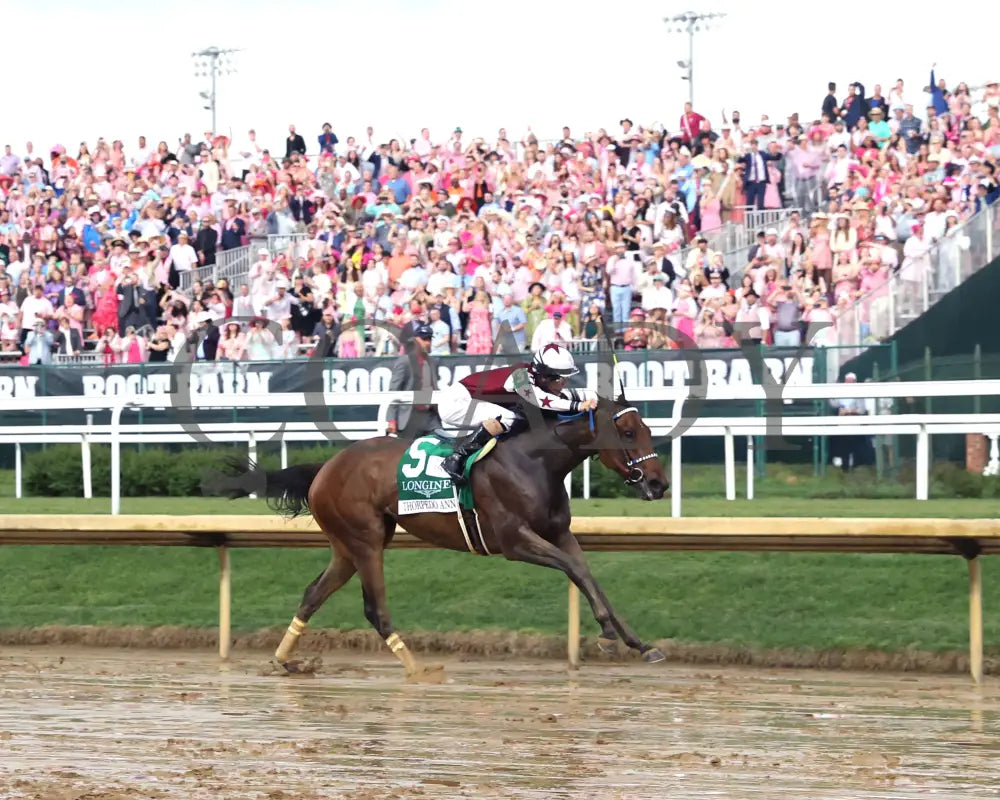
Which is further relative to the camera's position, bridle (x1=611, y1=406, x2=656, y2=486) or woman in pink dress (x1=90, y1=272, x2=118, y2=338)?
woman in pink dress (x1=90, y1=272, x2=118, y2=338)

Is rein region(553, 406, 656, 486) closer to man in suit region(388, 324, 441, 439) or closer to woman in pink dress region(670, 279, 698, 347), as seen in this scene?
man in suit region(388, 324, 441, 439)

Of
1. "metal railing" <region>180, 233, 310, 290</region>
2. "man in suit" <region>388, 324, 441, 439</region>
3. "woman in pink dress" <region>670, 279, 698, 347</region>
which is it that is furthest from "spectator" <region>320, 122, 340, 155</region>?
"man in suit" <region>388, 324, 441, 439</region>

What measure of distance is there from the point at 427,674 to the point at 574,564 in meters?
0.87

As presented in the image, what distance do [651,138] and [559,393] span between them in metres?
11.8

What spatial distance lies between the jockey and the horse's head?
5.6 inches

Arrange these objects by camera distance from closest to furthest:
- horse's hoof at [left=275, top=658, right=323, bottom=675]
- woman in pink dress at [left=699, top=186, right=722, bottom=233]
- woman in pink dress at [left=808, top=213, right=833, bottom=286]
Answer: horse's hoof at [left=275, top=658, right=323, bottom=675] → woman in pink dress at [left=808, top=213, right=833, bottom=286] → woman in pink dress at [left=699, top=186, right=722, bottom=233]

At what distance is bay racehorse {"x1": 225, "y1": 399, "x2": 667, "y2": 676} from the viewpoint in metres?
7.78

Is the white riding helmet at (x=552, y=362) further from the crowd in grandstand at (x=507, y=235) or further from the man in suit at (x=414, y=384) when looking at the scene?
the crowd in grandstand at (x=507, y=235)

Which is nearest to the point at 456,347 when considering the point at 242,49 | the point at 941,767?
the point at 941,767

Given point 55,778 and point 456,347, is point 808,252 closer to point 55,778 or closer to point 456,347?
point 456,347

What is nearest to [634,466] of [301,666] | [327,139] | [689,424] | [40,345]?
[301,666]

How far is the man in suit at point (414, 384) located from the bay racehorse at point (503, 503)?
227 cm

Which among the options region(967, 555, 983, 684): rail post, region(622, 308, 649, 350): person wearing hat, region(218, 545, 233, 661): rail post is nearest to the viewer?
region(967, 555, 983, 684): rail post

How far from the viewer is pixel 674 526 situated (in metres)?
8.01
